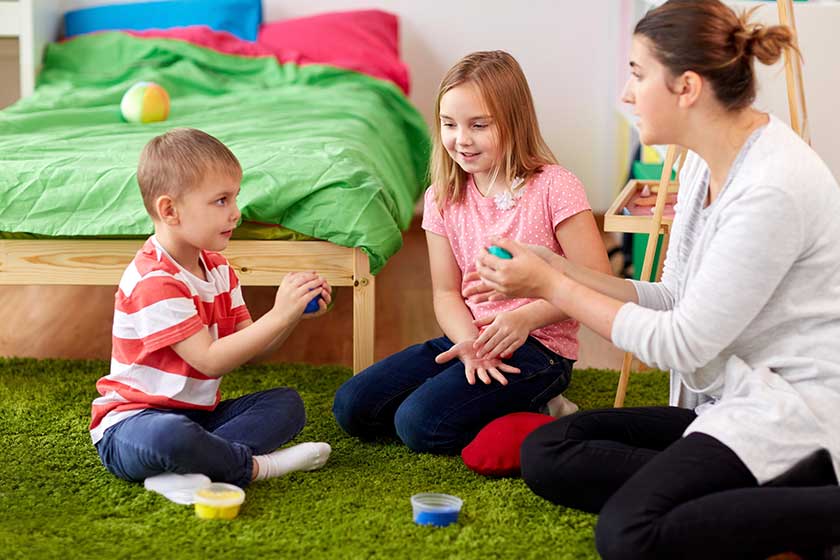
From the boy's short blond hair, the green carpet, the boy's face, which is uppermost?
the boy's short blond hair

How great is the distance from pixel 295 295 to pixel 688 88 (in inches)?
25.4

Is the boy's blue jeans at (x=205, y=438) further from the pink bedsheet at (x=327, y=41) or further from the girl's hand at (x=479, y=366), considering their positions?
the pink bedsheet at (x=327, y=41)

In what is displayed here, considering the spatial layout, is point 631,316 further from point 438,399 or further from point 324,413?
point 324,413

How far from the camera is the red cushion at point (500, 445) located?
5.53 ft

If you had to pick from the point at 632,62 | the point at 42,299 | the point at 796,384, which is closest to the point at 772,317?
the point at 796,384

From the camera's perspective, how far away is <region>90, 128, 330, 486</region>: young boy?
5.24ft

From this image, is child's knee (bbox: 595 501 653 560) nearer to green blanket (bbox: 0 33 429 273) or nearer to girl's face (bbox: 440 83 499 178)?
girl's face (bbox: 440 83 499 178)

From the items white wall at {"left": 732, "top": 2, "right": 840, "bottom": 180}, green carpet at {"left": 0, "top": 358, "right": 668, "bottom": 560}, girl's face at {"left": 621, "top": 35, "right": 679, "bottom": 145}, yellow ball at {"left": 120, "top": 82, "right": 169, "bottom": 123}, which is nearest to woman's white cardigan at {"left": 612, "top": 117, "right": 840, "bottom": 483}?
girl's face at {"left": 621, "top": 35, "right": 679, "bottom": 145}

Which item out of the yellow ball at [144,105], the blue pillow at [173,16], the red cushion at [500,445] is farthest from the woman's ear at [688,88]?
the blue pillow at [173,16]

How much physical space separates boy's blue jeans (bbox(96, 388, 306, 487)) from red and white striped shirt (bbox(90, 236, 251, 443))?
0.10 ft

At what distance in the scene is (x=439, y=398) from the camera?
5.87 feet

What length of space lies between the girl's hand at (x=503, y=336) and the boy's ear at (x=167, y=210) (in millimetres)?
526

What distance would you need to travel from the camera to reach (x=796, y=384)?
136cm

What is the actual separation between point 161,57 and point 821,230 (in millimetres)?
2640
